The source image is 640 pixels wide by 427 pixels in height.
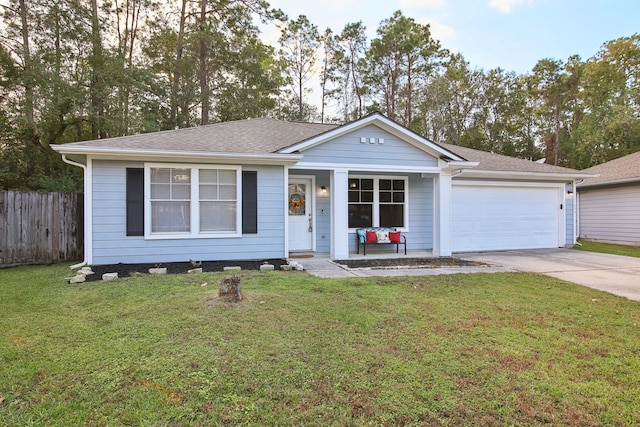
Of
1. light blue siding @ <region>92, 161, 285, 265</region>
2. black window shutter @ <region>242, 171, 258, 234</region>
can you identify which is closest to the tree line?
light blue siding @ <region>92, 161, 285, 265</region>

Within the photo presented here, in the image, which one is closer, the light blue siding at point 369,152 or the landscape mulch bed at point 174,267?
the landscape mulch bed at point 174,267

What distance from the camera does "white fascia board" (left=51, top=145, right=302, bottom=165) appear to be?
669 cm

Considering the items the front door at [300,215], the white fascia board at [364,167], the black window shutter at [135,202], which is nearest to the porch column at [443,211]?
the white fascia board at [364,167]

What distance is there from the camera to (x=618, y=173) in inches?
516

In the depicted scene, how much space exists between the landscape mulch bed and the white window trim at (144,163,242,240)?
0.59 m

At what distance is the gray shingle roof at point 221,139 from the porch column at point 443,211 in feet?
13.0

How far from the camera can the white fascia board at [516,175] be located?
32.7 ft

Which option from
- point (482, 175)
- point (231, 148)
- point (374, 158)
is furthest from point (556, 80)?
point (231, 148)

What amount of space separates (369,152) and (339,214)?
1.75 metres

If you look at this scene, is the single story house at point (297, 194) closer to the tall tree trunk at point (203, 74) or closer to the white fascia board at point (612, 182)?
the white fascia board at point (612, 182)

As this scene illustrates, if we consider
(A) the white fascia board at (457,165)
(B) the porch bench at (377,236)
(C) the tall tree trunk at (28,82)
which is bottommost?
(B) the porch bench at (377,236)

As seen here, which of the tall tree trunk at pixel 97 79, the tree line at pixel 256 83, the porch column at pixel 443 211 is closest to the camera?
the porch column at pixel 443 211

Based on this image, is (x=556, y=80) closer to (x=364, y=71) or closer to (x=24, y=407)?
(x=364, y=71)

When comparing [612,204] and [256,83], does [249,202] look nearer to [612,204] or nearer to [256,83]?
[256,83]
